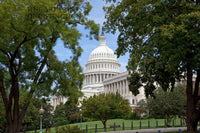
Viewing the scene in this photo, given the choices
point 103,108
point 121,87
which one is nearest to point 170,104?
point 103,108

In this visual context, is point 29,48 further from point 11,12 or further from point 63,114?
point 63,114

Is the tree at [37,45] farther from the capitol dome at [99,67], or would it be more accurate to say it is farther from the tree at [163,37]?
the capitol dome at [99,67]

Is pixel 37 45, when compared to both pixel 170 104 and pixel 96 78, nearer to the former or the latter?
pixel 170 104

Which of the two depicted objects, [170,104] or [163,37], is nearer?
[163,37]

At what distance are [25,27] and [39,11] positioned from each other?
141 cm

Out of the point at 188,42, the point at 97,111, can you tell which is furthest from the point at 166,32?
the point at 97,111

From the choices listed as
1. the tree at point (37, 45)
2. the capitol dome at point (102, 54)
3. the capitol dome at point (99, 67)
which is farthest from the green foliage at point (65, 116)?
the capitol dome at point (102, 54)

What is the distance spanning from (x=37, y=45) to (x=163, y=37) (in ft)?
33.4

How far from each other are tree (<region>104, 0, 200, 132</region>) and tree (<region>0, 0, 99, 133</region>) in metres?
2.95

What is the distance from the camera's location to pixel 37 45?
70.1 feet

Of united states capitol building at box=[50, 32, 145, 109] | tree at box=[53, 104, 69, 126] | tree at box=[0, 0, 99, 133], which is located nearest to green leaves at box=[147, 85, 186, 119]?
tree at box=[0, 0, 99, 133]

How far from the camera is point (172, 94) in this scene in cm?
4212

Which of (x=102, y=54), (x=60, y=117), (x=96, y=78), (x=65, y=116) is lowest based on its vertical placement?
(x=60, y=117)

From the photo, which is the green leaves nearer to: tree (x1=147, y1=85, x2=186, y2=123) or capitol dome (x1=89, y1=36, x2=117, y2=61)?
tree (x1=147, y1=85, x2=186, y2=123)
